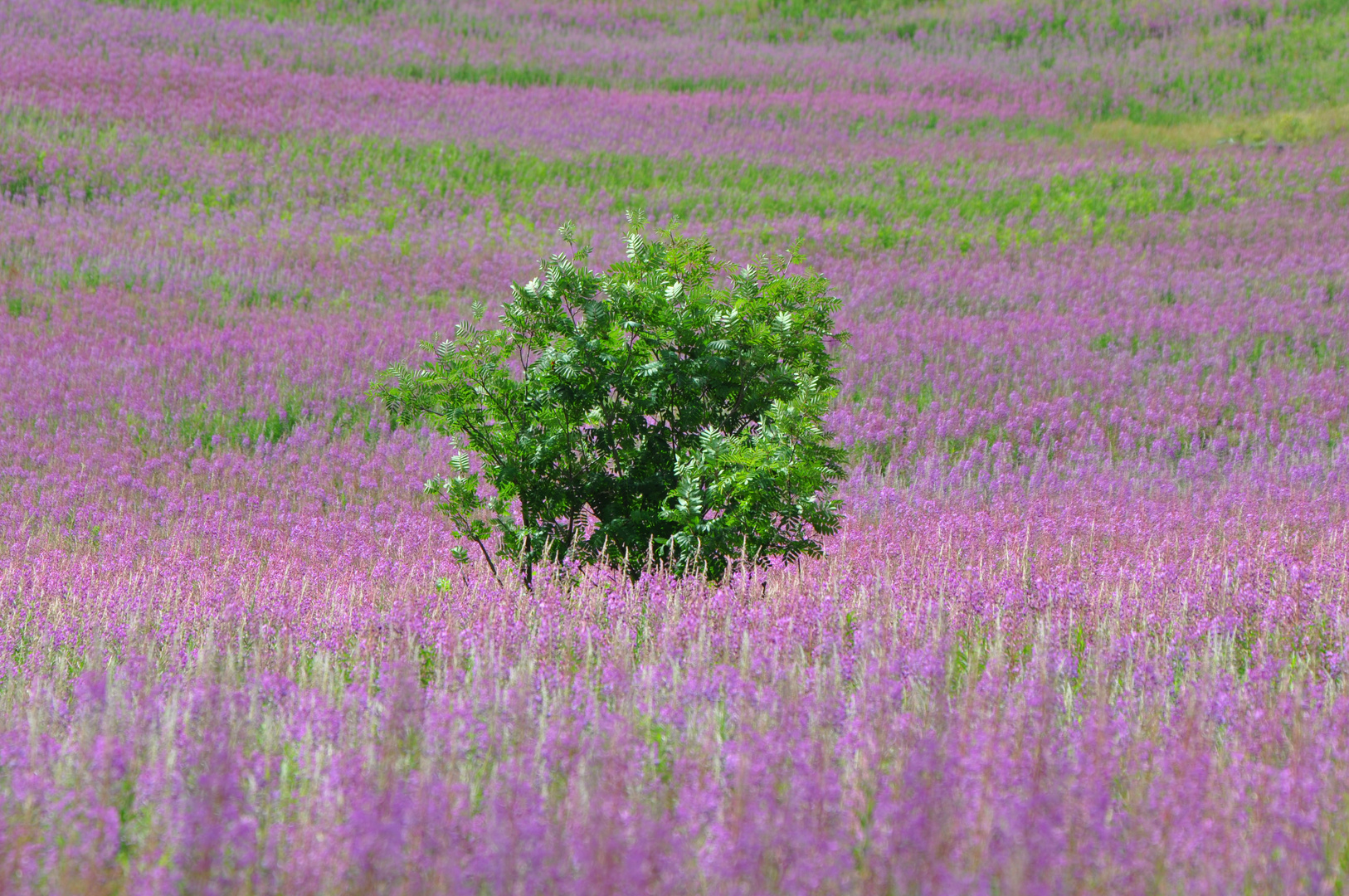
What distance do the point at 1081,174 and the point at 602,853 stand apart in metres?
22.0

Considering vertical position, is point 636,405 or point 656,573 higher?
point 636,405

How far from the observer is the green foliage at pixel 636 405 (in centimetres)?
514

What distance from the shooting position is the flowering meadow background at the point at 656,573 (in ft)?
7.25

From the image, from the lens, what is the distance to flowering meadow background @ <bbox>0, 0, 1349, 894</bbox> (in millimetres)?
2211

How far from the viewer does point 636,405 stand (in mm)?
5426

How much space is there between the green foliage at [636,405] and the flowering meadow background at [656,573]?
1.10ft

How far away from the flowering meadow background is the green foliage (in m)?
0.33

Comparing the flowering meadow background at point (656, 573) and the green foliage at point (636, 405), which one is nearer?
the flowering meadow background at point (656, 573)

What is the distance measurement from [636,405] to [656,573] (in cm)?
88

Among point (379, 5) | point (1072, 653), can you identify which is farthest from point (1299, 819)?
point (379, 5)

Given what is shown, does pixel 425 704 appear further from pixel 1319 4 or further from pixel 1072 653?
pixel 1319 4

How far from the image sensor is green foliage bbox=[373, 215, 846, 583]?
5.14 meters

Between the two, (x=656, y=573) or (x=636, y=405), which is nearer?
(x=656, y=573)

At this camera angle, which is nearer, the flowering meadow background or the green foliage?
the flowering meadow background
